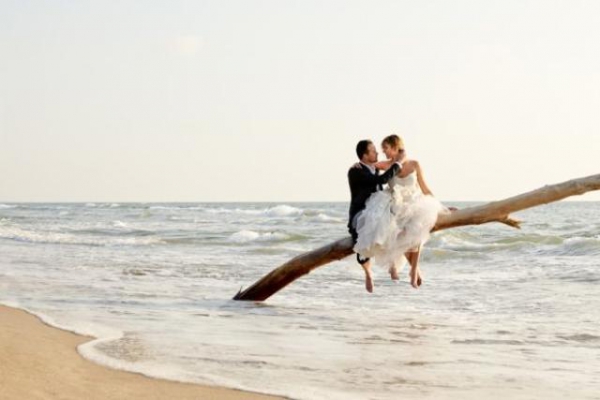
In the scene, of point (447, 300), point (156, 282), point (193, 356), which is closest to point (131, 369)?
point (193, 356)

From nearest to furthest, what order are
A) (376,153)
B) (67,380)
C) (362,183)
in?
(67,380) → (376,153) → (362,183)

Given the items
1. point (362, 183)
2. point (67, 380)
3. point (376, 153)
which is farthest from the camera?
point (362, 183)

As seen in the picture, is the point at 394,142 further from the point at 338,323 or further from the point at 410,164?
the point at 338,323

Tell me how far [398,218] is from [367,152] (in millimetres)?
744

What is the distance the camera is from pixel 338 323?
8500 millimetres

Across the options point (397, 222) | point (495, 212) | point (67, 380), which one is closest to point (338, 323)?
point (397, 222)

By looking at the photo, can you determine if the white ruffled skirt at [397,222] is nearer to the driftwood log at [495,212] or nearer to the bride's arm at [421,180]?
the bride's arm at [421,180]

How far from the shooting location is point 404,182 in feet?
27.7

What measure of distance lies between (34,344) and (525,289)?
27.5 feet

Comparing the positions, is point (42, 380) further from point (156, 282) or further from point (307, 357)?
point (156, 282)

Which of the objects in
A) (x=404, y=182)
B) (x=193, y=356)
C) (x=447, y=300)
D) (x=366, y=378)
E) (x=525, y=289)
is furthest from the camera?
(x=525, y=289)

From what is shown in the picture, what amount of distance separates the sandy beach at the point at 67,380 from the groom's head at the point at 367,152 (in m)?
3.73

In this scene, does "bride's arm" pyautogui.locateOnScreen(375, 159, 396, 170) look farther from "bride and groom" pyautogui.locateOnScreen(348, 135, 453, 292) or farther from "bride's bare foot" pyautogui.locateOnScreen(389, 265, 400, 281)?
"bride's bare foot" pyautogui.locateOnScreen(389, 265, 400, 281)

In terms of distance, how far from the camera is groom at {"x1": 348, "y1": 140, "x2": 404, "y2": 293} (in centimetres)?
834
